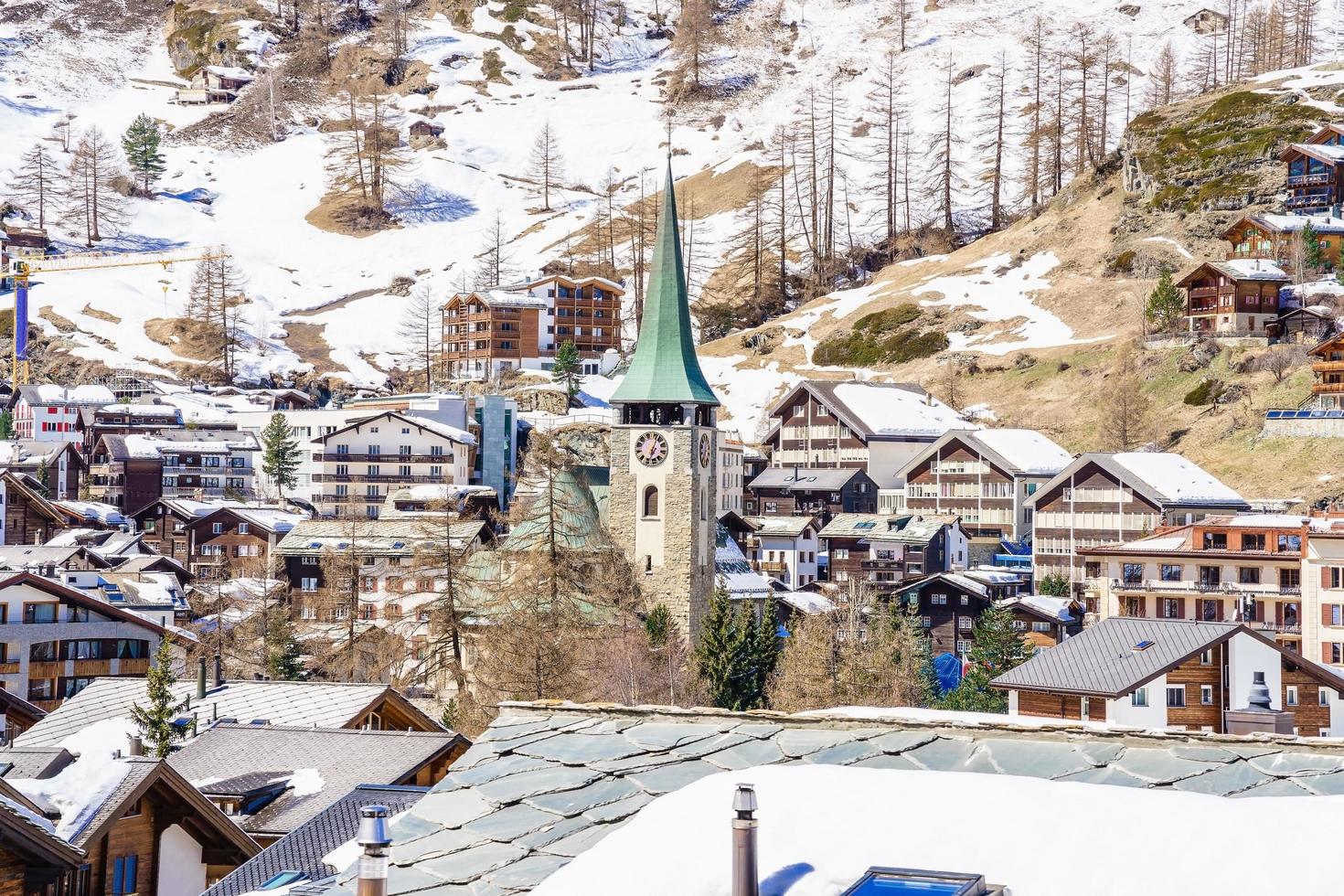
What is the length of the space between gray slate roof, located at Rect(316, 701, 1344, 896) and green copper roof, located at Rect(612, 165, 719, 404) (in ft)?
240

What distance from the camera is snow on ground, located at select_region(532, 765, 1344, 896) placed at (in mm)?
7141

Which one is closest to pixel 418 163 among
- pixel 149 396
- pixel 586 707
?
pixel 149 396

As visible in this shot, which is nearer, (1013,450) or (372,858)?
(372,858)

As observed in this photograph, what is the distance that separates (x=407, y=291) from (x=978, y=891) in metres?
156

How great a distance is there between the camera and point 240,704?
109 feet

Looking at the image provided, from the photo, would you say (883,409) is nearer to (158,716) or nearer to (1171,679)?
(1171,679)

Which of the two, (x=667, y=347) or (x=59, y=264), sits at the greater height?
(x=59, y=264)

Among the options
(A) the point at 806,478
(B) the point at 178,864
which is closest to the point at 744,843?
(B) the point at 178,864

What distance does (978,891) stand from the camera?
23.3 feet

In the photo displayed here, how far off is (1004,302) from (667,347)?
40.7m

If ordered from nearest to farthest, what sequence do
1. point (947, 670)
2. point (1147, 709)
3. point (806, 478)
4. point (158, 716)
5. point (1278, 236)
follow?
point (158, 716)
point (1147, 709)
point (947, 670)
point (806, 478)
point (1278, 236)

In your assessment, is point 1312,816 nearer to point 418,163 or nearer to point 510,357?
point 510,357

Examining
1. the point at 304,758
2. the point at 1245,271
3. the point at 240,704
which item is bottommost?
the point at 240,704

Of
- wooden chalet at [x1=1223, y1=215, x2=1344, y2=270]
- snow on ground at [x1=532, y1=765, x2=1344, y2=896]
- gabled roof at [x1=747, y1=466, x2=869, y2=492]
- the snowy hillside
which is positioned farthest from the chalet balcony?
snow on ground at [x1=532, y1=765, x2=1344, y2=896]
